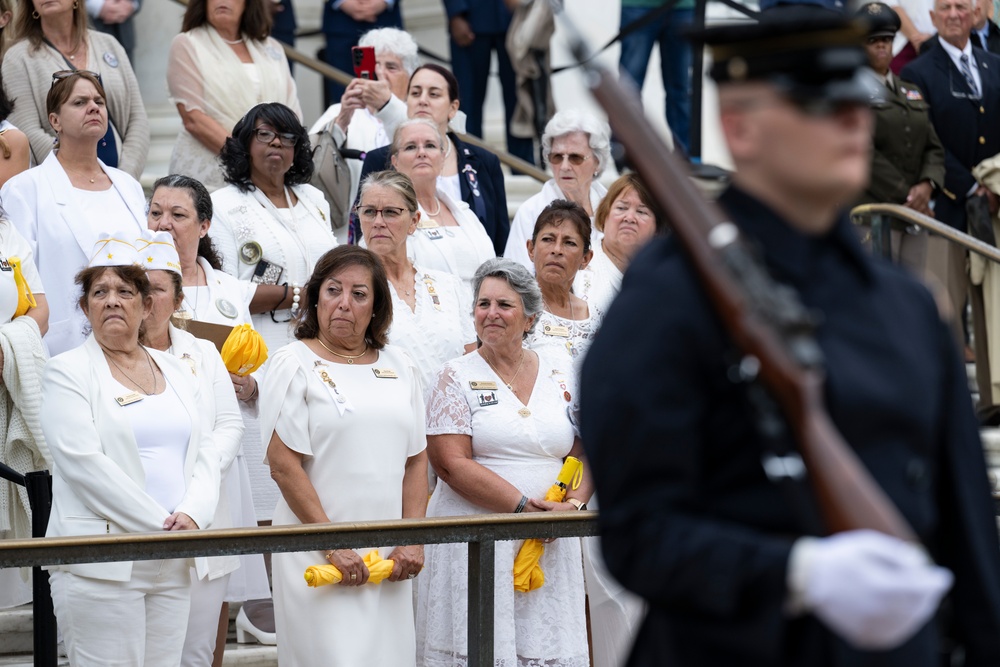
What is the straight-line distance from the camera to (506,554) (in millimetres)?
5578

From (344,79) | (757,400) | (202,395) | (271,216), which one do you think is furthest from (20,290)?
(757,400)

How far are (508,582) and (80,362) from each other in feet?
5.42

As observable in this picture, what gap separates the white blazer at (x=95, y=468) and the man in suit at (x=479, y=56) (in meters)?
5.08

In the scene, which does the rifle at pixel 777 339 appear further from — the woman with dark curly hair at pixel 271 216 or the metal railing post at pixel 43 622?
the woman with dark curly hair at pixel 271 216

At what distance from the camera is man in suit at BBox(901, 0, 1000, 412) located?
8.69m

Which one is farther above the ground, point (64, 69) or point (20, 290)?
point (64, 69)

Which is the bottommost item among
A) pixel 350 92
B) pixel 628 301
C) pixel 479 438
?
pixel 479 438

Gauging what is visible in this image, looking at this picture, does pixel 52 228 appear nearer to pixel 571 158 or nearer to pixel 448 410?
pixel 448 410

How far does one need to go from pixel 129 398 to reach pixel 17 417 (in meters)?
0.78

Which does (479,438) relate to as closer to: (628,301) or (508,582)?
(508,582)

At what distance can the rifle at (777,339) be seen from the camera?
181 centimetres

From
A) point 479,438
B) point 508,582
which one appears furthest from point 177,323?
point 508,582

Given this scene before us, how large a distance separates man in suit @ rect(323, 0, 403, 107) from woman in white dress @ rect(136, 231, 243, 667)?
12.6 ft

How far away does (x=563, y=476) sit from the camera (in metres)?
5.68
